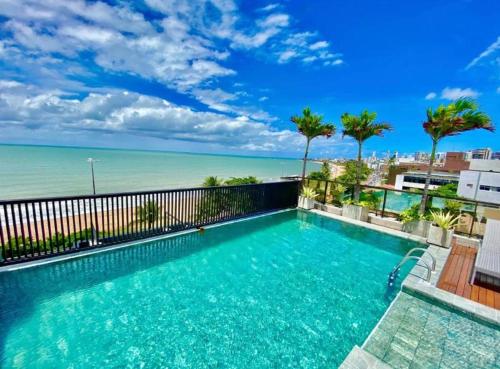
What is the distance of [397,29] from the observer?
9578mm

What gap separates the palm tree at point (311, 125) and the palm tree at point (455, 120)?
125 inches

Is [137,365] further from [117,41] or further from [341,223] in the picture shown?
[117,41]

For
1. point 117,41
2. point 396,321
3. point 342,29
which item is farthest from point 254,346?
point 342,29

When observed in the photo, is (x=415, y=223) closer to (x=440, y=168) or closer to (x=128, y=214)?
(x=128, y=214)

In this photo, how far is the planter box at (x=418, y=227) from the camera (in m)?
5.71

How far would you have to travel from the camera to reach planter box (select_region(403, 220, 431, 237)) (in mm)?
5715

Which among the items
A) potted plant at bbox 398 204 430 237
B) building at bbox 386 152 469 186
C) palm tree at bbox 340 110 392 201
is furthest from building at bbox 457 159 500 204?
potted plant at bbox 398 204 430 237

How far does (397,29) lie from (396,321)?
11861 mm

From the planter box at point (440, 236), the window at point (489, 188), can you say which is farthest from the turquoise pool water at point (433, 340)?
the window at point (489, 188)

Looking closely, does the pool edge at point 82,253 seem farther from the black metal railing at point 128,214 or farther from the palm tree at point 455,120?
the palm tree at point 455,120

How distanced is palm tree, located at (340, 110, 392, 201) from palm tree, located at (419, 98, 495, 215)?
5.48 ft

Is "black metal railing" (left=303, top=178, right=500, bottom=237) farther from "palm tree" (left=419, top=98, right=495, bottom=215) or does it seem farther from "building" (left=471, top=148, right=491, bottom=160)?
"building" (left=471, top=148, right=491, bottom=160)

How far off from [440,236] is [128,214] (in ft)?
23.9

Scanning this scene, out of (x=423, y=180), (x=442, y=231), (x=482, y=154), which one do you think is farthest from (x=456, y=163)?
(x=442, y=231)
